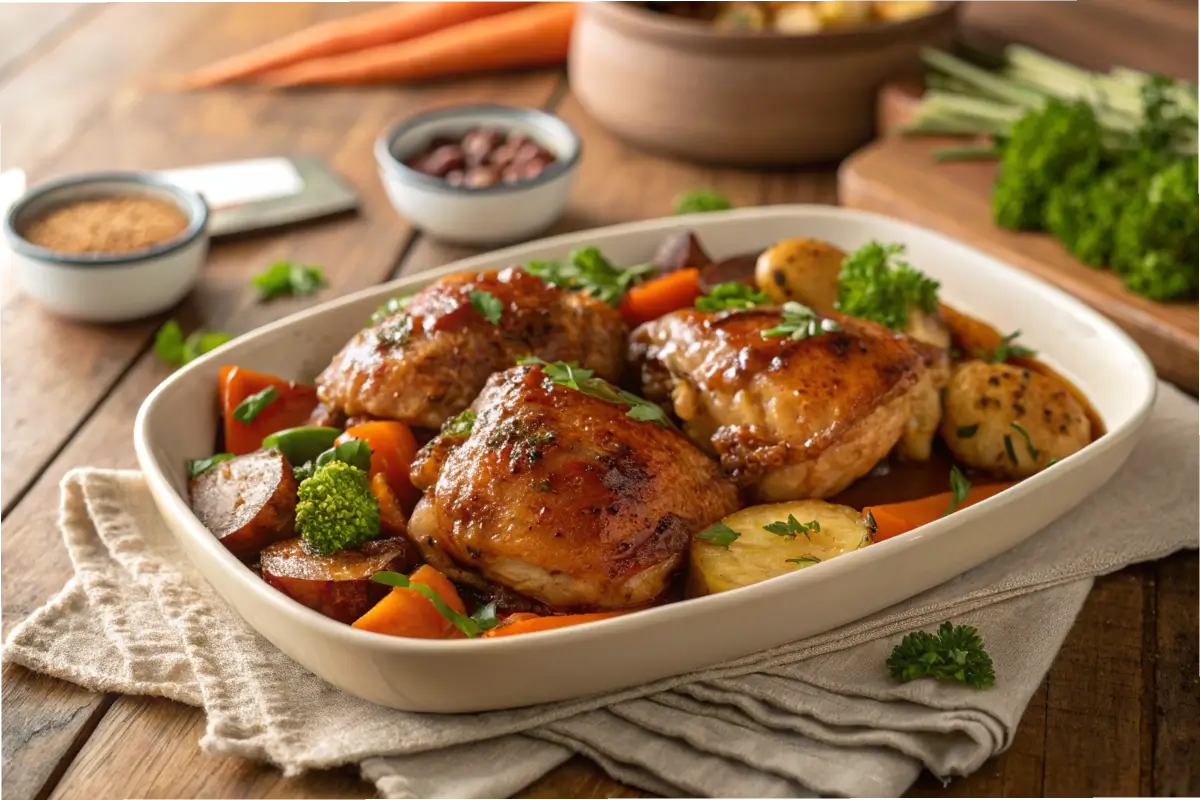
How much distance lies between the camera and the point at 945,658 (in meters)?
2.62

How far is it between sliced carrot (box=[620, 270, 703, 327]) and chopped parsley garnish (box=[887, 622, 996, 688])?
1.28 m

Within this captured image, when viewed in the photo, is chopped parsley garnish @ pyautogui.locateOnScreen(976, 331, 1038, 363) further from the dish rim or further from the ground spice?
the ground spice

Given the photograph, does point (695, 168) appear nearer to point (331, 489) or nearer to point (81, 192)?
point (81, 192)

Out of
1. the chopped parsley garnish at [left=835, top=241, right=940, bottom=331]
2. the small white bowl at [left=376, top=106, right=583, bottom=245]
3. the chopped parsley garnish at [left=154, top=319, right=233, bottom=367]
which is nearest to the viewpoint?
the chopped parsley garnish at [left=835, top=241, right=940, bottom=331]

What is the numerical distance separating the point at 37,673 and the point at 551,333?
4.62 feet

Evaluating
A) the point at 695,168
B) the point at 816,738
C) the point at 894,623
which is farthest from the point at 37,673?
the point at 695,168

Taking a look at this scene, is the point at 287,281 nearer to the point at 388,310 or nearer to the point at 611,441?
the point at 388,310

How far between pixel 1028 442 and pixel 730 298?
88cm

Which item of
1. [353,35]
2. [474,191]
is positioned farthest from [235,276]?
[353,35]

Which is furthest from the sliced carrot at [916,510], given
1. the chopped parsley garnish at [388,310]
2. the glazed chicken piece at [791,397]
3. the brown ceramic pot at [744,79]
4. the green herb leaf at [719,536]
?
the brown ceramic pot at [744,79]

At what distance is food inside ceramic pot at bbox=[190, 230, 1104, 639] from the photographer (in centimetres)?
261

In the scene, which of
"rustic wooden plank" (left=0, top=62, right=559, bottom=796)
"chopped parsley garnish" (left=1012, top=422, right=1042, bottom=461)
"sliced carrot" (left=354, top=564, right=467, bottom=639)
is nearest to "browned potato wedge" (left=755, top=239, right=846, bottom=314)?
"chopped parsley garnish" (left=1012, top=422, right=1042, bottom=461)

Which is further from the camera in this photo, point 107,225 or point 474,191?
point 474,191

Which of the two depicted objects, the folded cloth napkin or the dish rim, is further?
the folded cloth napkin
